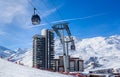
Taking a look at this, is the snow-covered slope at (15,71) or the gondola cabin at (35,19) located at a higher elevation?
the gondola cabin at (35,19)

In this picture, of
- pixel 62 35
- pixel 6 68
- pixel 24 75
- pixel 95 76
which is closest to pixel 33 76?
pixel 24 75

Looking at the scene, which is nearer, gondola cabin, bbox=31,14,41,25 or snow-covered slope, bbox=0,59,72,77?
snow-covered slope, bbox=0,59,72,77

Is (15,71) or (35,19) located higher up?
(35,19)

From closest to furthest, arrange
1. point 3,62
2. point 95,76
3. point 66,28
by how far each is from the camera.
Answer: point 3,62 → point 95,76 → point 66,28

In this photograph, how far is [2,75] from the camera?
11.3m

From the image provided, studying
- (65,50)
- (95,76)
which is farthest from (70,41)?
(95,76)

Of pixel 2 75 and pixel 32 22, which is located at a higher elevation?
pixel 32 22

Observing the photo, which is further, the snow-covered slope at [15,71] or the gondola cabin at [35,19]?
the gondola cabin at [35,19]

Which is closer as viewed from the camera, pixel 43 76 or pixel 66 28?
pixel 43 76

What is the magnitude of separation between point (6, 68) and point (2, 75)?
1152 mm

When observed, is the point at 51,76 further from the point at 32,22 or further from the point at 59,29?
the point at 59,29

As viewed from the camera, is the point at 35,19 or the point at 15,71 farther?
the point at 35,19

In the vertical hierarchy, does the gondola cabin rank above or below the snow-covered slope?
above

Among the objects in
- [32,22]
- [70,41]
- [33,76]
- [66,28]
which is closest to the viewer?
[33,76]
